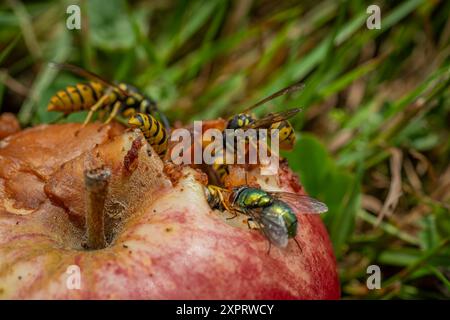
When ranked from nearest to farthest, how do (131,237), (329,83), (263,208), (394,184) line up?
(131,237) < (263,208) < (394,184) < (329,83)

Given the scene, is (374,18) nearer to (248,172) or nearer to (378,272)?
(378,272)

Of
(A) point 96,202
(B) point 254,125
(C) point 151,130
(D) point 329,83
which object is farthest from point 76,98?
(D) point 329,83

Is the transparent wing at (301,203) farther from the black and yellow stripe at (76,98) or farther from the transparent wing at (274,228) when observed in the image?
the black and yellow stripe at (76,98)

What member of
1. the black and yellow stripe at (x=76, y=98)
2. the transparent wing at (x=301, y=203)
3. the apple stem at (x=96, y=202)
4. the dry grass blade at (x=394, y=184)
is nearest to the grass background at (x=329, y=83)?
the dry grass blade at (x=394, y=184)

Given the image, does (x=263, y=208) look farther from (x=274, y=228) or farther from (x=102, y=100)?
(x=102, y=100)

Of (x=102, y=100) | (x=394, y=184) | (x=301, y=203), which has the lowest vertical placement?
(x=301, y=203)

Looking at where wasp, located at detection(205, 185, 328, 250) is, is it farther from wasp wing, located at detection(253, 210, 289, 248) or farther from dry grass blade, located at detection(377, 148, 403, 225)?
dry grass blade, located at detection(377, 148, 403, 225)

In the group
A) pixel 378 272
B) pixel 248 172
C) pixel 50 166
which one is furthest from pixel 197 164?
pixel 378 272
